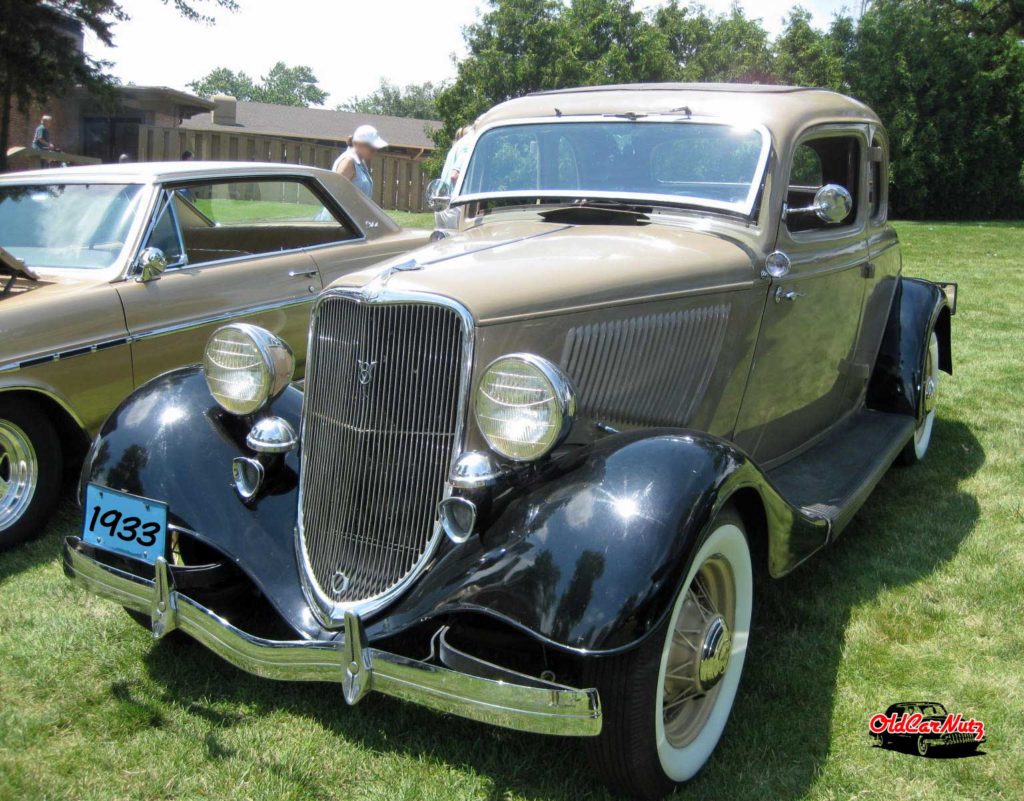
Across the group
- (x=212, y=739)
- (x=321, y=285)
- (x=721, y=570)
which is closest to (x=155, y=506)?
(x=212, y=739)

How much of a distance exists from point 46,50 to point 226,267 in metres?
11.1

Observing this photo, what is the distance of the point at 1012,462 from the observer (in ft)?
16.3

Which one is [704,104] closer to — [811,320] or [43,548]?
[811,320]

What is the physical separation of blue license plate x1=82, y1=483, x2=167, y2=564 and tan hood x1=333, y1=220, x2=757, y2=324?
0.86 metres

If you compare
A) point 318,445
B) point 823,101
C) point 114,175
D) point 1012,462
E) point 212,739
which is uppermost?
point 823,101

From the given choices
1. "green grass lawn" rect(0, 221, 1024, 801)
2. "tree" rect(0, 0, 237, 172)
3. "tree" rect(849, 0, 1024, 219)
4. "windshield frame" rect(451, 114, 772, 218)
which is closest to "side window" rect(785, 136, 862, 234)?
"windshield frame" rect(451, 114, 772, 218)

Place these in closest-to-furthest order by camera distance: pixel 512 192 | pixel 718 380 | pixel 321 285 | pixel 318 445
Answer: pixel 318 445
pixel 718 380
pixel 512 192
pixel 321 285

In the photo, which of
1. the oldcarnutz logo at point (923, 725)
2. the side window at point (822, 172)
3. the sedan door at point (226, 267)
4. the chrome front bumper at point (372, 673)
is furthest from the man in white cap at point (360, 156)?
the oldcarnutz logo at point (923, 725)

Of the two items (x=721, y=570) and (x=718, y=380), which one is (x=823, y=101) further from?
(x=721, y=570)

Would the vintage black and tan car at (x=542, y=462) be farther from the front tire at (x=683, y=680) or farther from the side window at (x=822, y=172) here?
the side window at (x=822, y=172)

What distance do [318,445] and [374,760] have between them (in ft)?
2.90

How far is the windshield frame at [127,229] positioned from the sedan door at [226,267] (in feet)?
0.21

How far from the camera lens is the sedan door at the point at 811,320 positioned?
349 centimetres

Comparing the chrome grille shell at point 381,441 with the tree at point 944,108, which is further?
the tree at point 944,108
